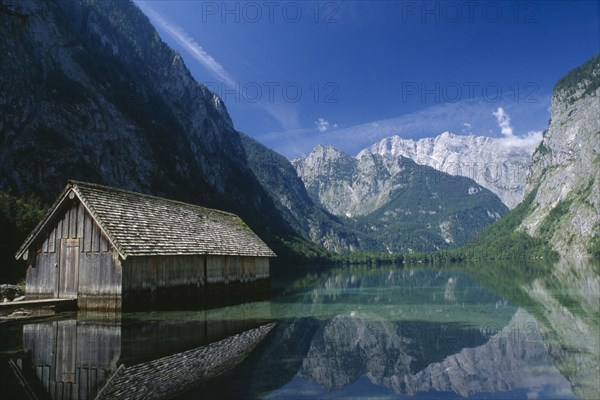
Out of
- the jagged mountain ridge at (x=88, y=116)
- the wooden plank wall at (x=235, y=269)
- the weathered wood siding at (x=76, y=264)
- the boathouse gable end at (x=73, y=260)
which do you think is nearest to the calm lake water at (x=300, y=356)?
the weathered wood siding at (x=76, y=264)

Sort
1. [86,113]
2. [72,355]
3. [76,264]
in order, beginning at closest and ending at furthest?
[72,355], [76,264], [86,113]

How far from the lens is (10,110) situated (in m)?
97.1

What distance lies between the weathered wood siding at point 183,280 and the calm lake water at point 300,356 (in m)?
1.94

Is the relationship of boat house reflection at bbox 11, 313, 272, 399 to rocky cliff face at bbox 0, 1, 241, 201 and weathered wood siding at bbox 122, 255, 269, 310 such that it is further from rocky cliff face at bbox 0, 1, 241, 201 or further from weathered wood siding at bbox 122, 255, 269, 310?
rocky cliff face at bbox 0, 1, 241, 201

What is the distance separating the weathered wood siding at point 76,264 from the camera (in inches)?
984

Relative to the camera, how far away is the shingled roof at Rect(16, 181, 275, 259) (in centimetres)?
2542

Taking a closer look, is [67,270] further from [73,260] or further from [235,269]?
[235,269]

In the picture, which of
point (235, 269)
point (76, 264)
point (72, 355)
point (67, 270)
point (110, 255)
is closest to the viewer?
point (72, 355)

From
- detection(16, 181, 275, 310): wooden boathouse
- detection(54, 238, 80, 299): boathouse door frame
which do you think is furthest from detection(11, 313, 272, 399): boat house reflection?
detection(54, 238, 80, 299): boathouse door frame

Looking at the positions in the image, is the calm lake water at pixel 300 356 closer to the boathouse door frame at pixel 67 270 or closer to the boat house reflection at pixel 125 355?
the boat house reflection at pixel 125 355

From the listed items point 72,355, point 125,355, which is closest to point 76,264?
point 72,355

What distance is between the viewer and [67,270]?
85.4 ft

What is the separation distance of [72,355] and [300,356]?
7837 mm

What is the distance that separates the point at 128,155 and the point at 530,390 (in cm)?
13429
